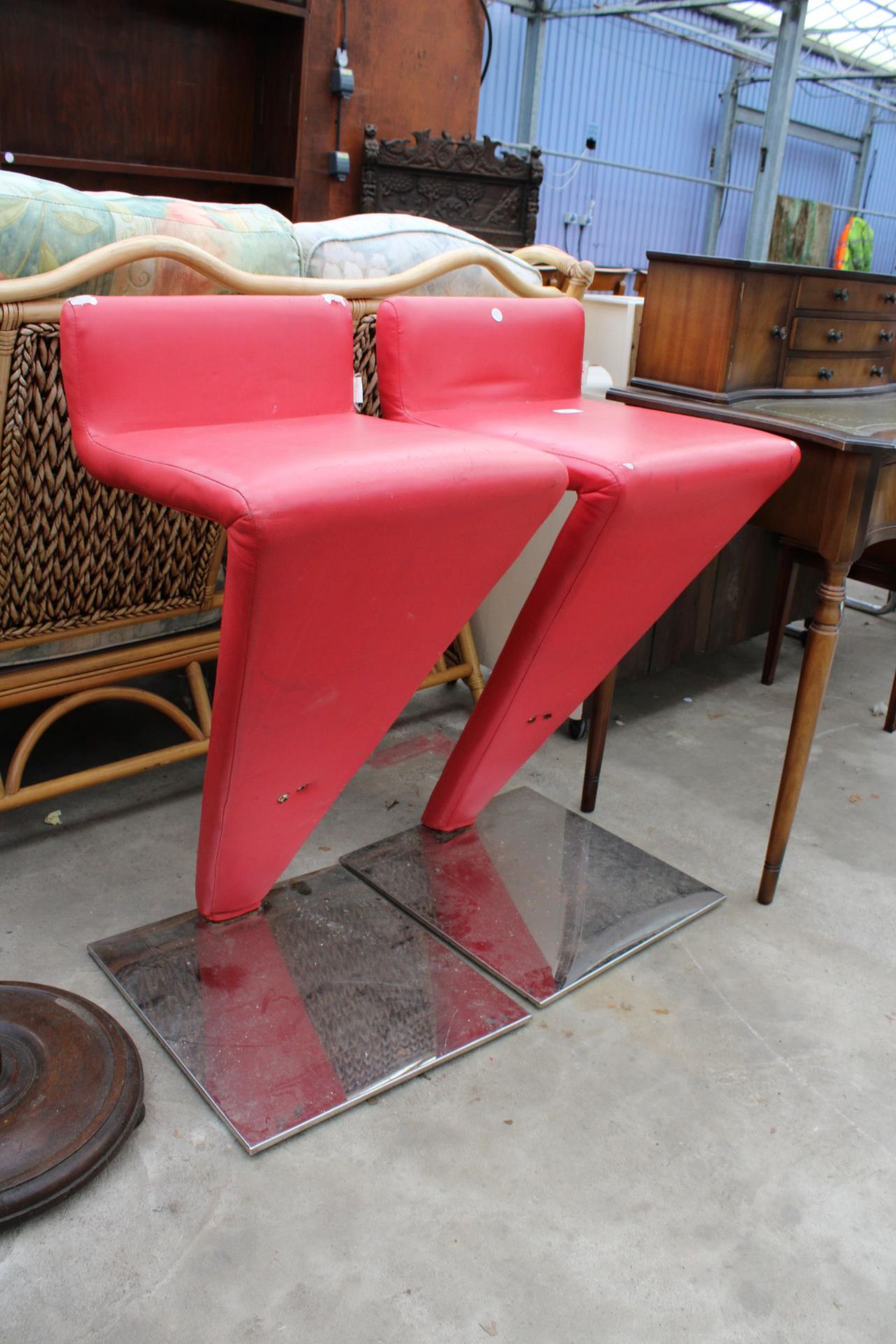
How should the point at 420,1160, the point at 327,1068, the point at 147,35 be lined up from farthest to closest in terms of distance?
the point at 147,35
the point at 327,1068
the point at 420,1160

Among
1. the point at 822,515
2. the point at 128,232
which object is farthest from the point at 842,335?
the point at 128,232

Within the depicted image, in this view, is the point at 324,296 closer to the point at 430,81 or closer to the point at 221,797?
the point at 221,797

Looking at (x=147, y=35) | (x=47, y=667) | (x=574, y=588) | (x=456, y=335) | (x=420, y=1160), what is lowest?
(x=420, y=1160)

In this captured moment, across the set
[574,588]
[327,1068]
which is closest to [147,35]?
[574,588]

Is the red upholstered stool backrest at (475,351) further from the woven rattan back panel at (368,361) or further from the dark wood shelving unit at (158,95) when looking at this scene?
the dark wood shelving unit at (158,95)

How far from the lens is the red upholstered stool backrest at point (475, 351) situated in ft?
5.29

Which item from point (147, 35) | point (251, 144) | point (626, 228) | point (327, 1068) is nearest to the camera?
point (327, 1068)

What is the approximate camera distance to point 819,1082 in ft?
4.47

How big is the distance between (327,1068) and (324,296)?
3.40 feet

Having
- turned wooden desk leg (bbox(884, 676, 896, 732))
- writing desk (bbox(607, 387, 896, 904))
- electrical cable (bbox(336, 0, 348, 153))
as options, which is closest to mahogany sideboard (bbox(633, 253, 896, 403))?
writing desk (bbox(607, 387, 896, 904))

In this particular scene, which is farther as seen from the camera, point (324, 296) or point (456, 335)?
point (456, 335)

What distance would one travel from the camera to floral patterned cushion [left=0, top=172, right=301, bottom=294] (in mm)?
1399

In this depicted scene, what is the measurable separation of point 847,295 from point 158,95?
3.33m

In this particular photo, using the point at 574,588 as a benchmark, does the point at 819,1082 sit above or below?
below
